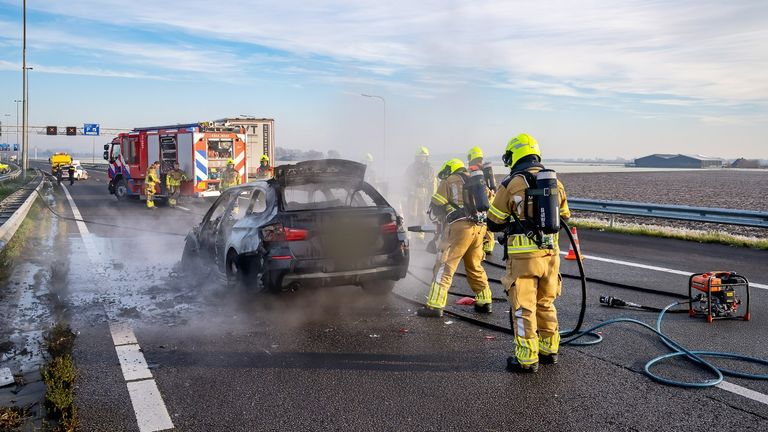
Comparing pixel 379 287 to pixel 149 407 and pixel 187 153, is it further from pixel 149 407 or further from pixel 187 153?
pixel 187 153

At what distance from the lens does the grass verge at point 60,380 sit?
12.9ft

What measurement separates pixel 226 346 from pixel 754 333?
15.8ft

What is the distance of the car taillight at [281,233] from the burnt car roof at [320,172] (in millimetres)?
603

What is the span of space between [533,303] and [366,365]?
4.58ft

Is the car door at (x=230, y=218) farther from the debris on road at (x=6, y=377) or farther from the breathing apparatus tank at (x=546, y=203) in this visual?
the breathing apparatus tank at (x=546, y=203)

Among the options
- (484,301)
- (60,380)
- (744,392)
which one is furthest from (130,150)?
(744,392)

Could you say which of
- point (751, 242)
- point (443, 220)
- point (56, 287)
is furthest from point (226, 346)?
point (751, 242)

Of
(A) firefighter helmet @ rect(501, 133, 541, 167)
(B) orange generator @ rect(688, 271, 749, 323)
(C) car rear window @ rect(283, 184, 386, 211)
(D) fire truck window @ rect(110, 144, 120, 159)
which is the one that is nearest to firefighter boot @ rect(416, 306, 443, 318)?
(C) car rear window @ rect(283, 184, 386, 211)

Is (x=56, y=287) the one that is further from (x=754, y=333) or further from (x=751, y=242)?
(x=751, y=242)

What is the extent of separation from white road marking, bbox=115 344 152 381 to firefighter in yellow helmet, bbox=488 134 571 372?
281 cm

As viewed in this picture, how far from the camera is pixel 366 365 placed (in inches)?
202

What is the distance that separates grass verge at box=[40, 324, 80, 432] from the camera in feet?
12.9

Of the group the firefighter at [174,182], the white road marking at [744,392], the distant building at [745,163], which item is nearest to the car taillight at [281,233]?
the white road marking at [744,392]

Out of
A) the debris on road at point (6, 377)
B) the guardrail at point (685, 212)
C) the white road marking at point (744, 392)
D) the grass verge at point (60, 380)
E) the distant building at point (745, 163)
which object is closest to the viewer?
the grass verge at point (60, 380)
